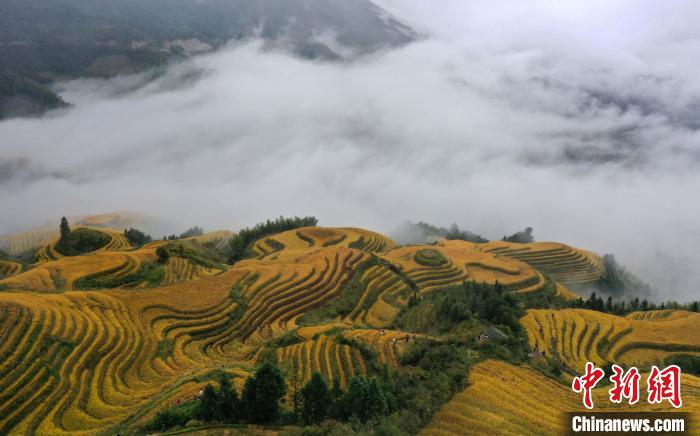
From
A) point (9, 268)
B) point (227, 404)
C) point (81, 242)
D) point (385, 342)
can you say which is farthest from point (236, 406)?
point (81, 242)

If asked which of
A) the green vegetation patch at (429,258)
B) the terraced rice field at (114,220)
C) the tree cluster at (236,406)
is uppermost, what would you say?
the terraced rice field at (114,220)

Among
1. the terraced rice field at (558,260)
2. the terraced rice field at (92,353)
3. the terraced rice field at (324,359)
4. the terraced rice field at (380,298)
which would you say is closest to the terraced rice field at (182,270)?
the terraced rice field at (92,353)

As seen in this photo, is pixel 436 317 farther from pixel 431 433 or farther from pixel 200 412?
pixel 200 412

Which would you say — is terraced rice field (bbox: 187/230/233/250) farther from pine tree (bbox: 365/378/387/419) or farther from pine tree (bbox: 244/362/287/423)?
pine tree (bbox: 365/378/387/419)

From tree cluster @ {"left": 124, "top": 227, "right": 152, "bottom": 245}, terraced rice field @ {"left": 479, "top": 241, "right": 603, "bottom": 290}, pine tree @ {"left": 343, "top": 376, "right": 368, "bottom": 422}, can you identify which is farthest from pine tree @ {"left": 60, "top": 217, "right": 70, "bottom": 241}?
terraced rice field @ {"left": 479, "top": 241, "right": 603, "bottom": 290}

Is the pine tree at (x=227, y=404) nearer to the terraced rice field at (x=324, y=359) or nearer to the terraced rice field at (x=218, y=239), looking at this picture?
the terraced rice field at (x=324, y=359)

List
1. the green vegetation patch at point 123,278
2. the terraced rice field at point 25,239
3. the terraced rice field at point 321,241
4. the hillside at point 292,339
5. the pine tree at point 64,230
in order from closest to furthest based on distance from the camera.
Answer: the hillside at point 292,339
the green vegetation patch at point 123,278
the pine tree at point 64,230
the terraced rice field at point 321,241
the terraced rice field at point 25,239

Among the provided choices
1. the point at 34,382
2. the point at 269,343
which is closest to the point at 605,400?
the point at 269,343
